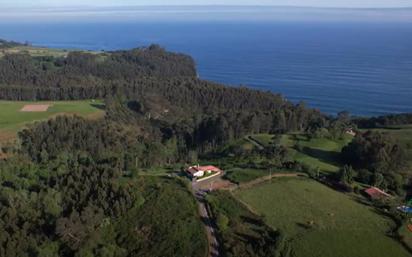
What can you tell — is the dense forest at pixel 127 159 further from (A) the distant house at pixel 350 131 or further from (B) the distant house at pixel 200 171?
(B) the distant house at pixel 200 171

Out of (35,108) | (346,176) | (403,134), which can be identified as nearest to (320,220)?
(346,176)

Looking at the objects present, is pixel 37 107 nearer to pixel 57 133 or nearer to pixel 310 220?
pixel 57 133

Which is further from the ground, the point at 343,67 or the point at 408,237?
the point at 343,67

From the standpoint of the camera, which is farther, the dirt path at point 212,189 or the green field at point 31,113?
the green field at point 31,113

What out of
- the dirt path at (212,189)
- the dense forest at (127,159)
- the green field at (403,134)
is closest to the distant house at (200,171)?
the dirt path at (212,189)

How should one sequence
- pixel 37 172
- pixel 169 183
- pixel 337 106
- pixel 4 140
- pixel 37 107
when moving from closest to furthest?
pixel 169 183, pixel 37 172, pixel 4 140, pixel 37 107, pixel 337 106

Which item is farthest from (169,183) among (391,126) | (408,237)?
(391,126)

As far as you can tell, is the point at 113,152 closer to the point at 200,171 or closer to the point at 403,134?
the point at 200,171
